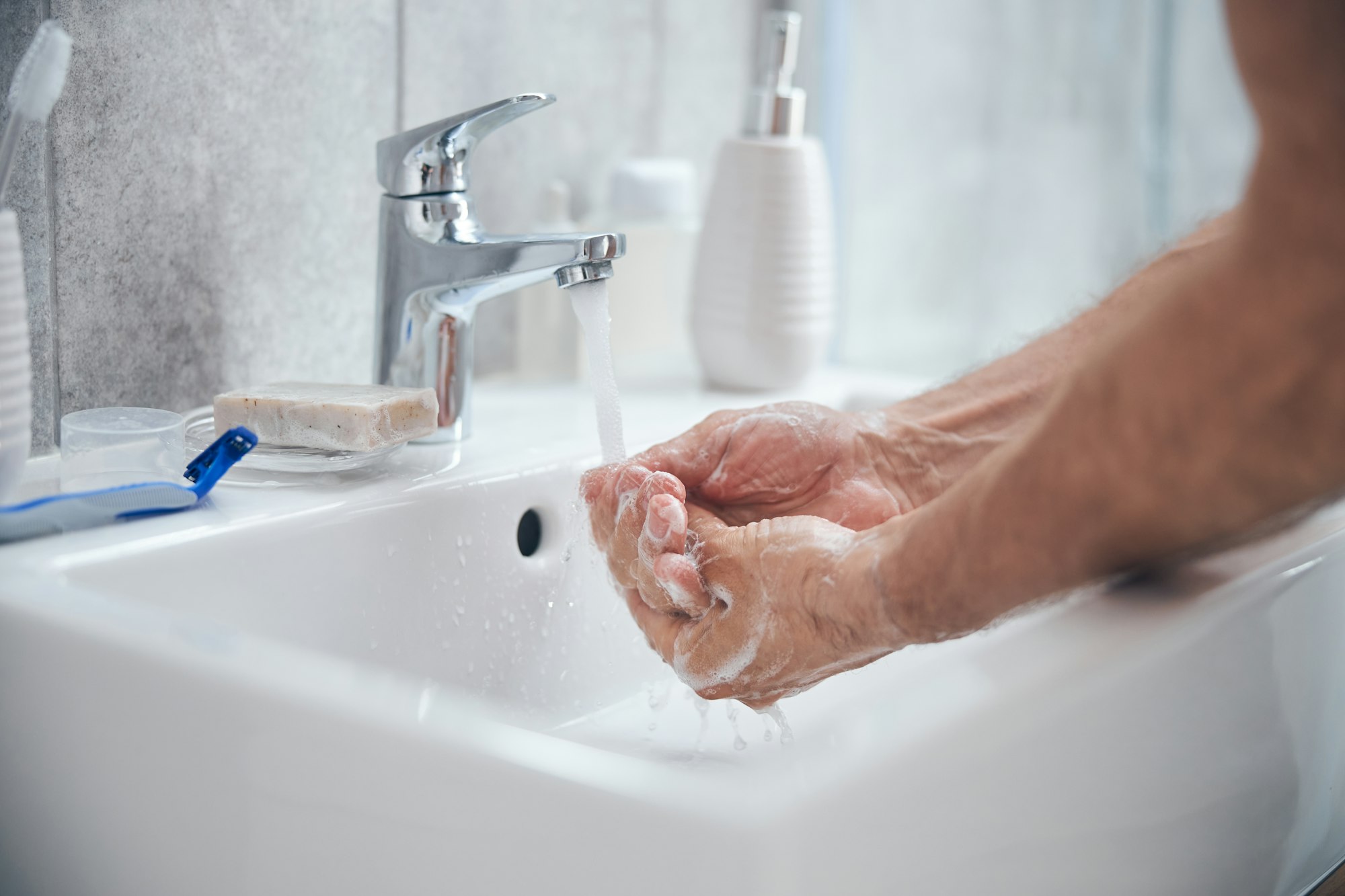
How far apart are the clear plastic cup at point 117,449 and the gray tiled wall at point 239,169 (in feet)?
0.31

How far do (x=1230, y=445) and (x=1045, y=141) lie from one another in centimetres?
99

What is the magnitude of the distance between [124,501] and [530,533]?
267mm

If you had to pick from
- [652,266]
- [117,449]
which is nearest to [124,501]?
[117,449]

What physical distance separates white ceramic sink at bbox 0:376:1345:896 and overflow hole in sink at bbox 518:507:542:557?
4.1 inches

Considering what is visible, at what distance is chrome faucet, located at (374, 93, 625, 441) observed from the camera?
2.30 feet

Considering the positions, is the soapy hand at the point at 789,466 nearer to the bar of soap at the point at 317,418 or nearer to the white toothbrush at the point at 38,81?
the bar of soap at the point at 317,418

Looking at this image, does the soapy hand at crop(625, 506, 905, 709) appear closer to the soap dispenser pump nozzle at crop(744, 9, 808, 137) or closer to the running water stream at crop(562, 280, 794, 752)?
the running water stream at crop(562, 280, 794, 752)

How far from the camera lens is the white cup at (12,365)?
20.5 inches

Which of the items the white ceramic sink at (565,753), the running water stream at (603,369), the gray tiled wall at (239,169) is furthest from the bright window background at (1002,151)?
the white ceramic sink at (565,753)

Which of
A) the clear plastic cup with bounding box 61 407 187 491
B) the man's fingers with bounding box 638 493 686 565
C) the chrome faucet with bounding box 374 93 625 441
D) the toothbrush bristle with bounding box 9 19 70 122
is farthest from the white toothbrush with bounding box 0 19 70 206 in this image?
the man's fingers with bounding box 638 493 686 565

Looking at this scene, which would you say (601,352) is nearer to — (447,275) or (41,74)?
(447,275)

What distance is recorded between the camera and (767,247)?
979mm

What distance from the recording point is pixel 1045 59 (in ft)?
4.12

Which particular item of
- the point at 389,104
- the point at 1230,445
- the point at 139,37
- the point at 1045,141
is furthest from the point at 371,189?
the point at 1045,141
